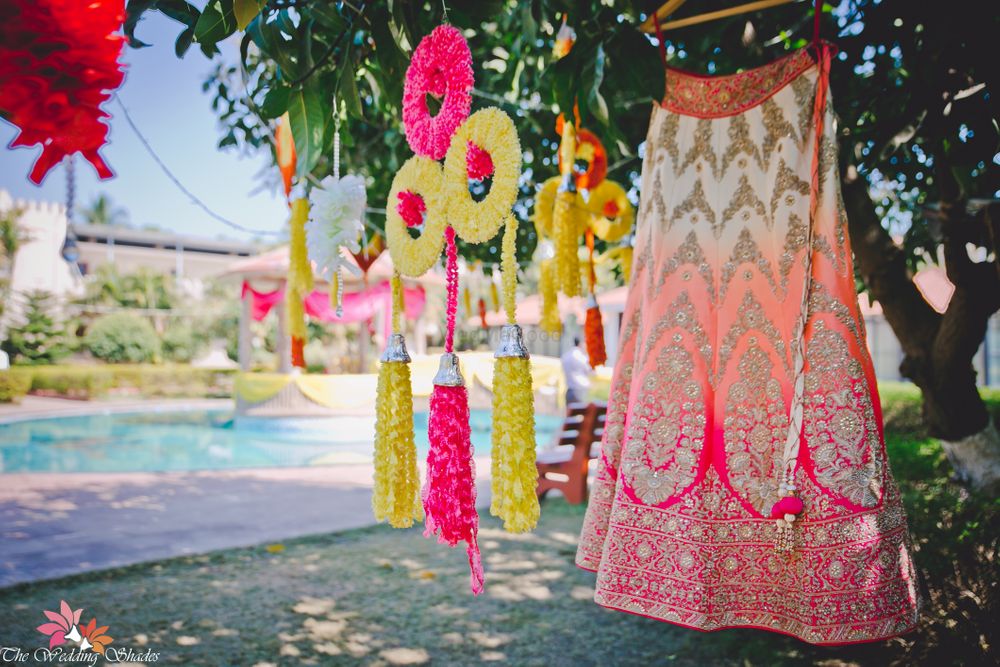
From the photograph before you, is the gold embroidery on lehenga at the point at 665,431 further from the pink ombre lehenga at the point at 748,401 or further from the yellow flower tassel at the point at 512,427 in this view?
the yellow flower tassel at the point at 512,427

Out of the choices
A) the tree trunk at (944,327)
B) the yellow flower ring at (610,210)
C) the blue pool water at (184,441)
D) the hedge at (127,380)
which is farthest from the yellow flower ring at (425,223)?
the hedge at (127,380)

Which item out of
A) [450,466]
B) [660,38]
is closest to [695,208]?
[660,38]

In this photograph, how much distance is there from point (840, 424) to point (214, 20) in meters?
1.47

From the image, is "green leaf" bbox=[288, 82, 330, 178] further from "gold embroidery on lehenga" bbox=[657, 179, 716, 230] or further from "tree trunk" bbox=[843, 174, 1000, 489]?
"tree trunk" bbox=[843, 174, 1000, 489]

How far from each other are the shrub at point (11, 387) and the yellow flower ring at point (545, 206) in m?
15.8

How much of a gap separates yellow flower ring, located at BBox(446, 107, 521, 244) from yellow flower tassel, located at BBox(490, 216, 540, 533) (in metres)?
0.04

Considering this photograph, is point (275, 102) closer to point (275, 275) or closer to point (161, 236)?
point (275, 275)

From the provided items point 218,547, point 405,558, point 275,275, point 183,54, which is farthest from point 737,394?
point 275,275

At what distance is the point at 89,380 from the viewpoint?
54.3 ft

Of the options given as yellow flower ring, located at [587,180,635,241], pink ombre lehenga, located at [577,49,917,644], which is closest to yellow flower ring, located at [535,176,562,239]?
yellow flower ring, located at [587,180,635,241]

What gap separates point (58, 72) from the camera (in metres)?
0.87

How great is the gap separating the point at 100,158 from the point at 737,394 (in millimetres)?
1279

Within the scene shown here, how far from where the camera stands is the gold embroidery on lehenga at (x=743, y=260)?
157 centimetres

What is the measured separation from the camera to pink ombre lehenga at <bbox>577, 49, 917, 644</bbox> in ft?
4.49
